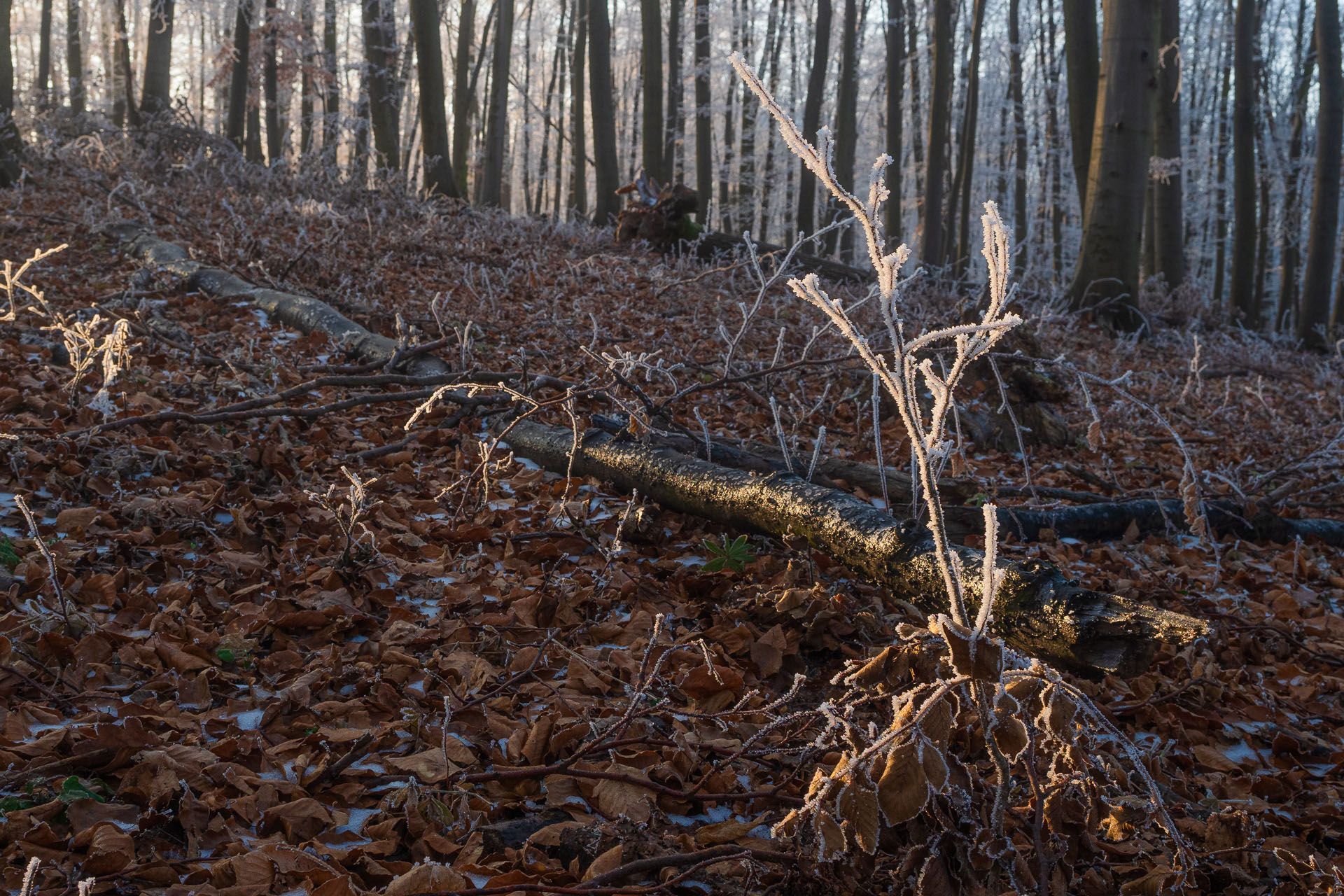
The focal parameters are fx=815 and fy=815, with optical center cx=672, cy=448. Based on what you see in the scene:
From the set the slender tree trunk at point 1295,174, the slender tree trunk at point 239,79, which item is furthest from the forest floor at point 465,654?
the slender tree trunk at point 1295,174

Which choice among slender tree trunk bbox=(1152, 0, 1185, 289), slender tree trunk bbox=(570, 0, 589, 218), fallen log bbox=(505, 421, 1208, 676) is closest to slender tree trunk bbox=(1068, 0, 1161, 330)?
slender tree trunk bbox=(1152, 0, 1185, 289)

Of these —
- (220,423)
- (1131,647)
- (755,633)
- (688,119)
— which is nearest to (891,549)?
(755,633)

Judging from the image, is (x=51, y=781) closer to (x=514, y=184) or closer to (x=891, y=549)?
(x=891, y=549)

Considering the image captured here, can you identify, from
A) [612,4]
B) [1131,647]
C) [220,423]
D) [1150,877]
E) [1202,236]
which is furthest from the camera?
[1202,236]

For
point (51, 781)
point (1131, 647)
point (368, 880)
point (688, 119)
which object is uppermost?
point (688, 119)

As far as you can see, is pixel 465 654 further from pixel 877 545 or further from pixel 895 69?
pixel 895 69

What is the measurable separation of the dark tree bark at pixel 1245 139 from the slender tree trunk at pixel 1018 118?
13.3 feet

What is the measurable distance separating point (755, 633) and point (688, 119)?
1170 inches

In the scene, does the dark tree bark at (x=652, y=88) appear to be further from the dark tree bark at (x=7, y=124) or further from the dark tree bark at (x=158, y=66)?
the dark tree bark at (x=7, y=124)

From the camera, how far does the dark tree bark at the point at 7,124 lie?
8312 millimetres

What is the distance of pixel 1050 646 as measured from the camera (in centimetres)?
193

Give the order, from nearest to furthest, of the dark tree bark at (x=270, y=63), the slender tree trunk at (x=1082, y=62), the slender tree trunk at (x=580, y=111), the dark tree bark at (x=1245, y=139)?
1. the slender tree trunk at (x=1082, y=62)
2. the dark tree bark at (x=1245, y=139)
3. the dark tree bark at (x=270, y=63)
4. the slender tree trunk at (x=580, y=111)

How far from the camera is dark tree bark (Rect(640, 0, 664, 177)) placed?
38.9ft

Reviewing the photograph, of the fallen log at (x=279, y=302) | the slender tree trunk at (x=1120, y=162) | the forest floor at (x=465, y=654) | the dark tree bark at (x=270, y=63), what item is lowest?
the forest floor at (x=465, y=654)
